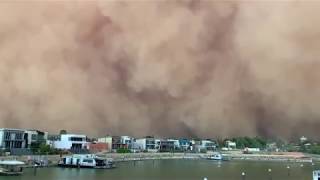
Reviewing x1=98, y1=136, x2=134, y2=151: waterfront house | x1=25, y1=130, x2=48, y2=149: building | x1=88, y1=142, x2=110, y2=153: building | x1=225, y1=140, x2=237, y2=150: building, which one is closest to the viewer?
x1=25, y1=130, x2=48, y2=149: building

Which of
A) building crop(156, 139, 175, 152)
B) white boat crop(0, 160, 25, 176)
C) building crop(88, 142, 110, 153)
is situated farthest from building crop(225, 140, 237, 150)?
white boat crop(0, 160, 25, 176)

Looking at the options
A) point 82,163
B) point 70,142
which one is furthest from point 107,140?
point 82,163

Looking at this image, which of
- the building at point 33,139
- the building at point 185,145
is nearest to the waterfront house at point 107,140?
the building at point 33,139

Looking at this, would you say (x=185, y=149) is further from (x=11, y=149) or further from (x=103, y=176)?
(x=103, y=176)

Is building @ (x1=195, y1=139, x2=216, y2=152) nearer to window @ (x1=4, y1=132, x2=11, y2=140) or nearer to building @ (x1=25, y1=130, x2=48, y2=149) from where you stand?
building @ (x1=25, y1=130, x2=48, y2=149)

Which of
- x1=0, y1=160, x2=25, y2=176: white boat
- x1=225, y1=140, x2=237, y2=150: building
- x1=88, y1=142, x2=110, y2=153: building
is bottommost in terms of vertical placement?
x1=0, y1=160, x2=25, y2=176: white boat

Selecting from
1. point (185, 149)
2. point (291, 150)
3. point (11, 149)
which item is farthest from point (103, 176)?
point (291, 150)
